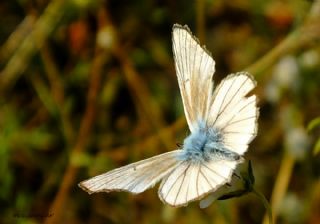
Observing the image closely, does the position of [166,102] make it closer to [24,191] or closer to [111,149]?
[111,149]

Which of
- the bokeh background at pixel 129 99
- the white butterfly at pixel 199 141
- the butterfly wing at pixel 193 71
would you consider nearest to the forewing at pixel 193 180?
the white butterfly at pixel 199 141

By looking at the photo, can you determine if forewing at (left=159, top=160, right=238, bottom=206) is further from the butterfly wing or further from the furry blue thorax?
the butterfly wing

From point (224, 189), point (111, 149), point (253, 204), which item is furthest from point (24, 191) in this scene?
point (224, 189)

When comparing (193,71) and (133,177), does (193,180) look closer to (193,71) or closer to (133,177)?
(133,177)

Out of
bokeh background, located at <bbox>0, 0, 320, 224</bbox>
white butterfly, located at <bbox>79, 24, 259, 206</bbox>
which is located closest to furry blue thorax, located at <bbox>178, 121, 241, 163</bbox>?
white butterfly, located at <bbox>79, 24, 259, 206</bbox>

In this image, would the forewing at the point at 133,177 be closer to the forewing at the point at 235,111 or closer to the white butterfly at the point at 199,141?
the white butterfly at the point at 199,141

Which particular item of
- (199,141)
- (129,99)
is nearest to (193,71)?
(199,141)

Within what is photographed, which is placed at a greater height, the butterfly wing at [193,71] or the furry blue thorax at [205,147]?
the butterfly wing at [193,71]
